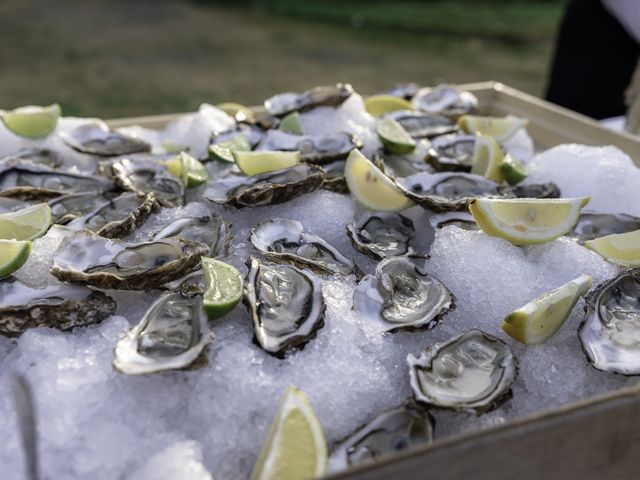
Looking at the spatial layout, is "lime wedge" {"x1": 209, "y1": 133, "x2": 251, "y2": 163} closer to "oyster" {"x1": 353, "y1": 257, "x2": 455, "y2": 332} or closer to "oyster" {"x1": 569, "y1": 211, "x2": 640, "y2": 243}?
"oyster" {"x1": 353, "y1": 257, "x2": 455, "y2": 332}

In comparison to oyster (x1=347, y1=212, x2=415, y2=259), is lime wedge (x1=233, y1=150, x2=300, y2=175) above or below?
above

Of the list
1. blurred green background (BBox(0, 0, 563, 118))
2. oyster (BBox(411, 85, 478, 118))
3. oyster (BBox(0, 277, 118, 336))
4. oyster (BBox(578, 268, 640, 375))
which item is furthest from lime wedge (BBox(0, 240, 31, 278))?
blurred green background (BBox(0, 0, 563, 118))

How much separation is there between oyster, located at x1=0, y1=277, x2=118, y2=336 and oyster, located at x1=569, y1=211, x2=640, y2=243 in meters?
0.91

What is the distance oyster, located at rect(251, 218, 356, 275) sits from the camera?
3.50 feet

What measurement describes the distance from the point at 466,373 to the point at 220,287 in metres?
0.38

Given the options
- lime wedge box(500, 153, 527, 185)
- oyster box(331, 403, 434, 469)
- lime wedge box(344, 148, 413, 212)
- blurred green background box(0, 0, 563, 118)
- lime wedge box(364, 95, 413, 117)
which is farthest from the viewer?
blurred green background box(0, 0, 563, 118)

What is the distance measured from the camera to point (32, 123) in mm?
1579

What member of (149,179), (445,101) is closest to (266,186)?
(149,179)

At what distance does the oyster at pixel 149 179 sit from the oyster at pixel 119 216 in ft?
0.13

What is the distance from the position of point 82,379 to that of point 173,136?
44.0 inches

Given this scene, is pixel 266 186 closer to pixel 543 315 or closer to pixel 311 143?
pixel 311 143

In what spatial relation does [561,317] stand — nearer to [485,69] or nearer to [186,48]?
Result: [485,69]

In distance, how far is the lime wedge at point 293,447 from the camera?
0.71 meters

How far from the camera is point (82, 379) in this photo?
85 centimetres
